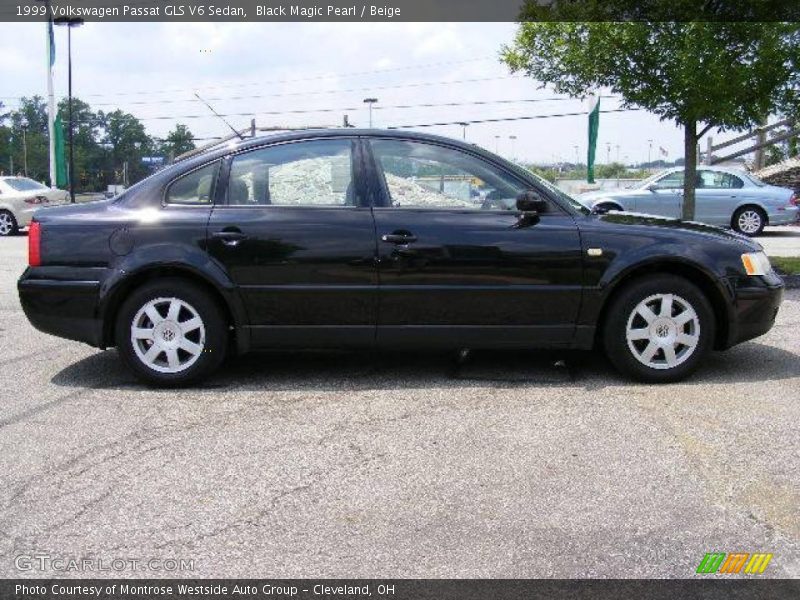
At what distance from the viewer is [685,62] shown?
336 inches

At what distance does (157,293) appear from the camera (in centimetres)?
506

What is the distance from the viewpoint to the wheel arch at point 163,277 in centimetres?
504

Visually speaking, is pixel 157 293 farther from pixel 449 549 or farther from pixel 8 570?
pixel 449 549

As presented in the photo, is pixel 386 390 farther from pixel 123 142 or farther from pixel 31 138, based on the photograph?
pixel 31 138

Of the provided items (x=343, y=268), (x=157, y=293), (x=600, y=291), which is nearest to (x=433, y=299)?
(x=343, y=268)

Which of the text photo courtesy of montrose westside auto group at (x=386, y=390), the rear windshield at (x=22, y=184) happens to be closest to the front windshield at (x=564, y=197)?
the text photo courtesy of montrose westside auto group at (x=386, y=390)

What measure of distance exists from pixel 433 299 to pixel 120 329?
6.49 ft

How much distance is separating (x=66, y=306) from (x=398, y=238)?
2137mm

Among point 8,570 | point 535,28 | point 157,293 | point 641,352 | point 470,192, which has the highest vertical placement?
point 535,28

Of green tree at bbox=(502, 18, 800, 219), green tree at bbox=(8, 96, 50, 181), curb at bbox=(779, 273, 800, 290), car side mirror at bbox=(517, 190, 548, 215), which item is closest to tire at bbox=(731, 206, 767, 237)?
green tree at bbox=(502, 18, 800, 219)

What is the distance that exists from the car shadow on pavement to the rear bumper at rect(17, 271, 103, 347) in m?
0.36

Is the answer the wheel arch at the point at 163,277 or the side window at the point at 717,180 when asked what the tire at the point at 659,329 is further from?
the side window at the point at 717,180

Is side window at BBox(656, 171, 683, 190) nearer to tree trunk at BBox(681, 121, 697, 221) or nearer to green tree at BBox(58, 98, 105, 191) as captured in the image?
tree trunk at BBox(681, 121, 697, 221)

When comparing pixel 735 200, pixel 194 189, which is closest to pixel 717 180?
pixel 735 200
